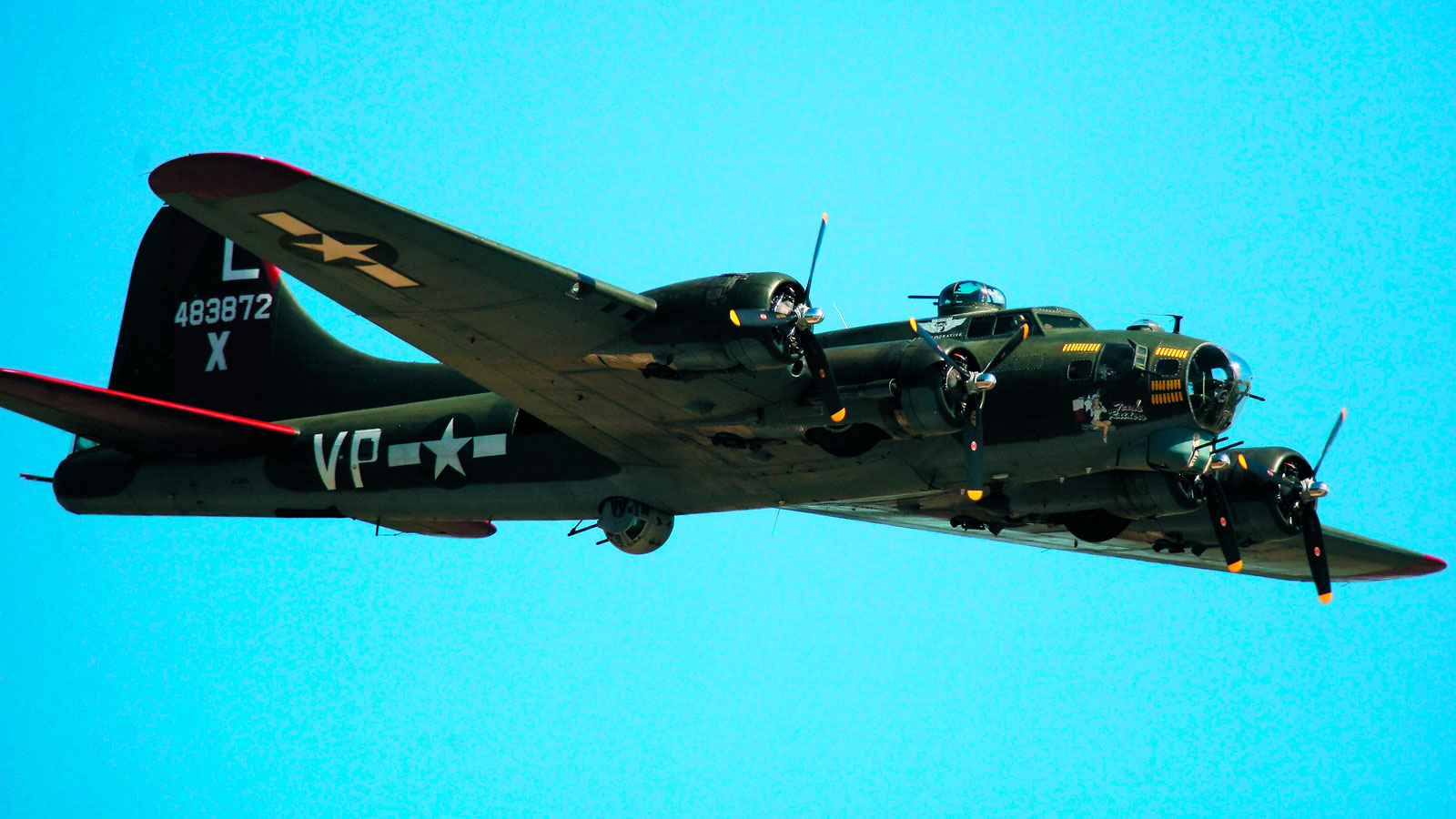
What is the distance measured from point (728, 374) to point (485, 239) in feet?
10.7

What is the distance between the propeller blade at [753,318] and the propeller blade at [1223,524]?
27.5ft

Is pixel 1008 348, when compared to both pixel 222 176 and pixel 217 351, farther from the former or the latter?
pixel 217 351

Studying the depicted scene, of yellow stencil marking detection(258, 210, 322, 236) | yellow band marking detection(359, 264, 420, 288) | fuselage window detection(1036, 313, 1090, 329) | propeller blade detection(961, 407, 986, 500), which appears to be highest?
fuselage window detection(1036, 313, 1090, 329)

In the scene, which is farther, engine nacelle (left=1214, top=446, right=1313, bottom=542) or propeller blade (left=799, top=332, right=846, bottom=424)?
engine nacelle (left=1214, top=446, right=1313, bottom=542)

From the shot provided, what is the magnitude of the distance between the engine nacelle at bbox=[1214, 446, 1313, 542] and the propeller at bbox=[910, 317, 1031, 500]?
556 centimetres

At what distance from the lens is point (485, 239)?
57.1ft

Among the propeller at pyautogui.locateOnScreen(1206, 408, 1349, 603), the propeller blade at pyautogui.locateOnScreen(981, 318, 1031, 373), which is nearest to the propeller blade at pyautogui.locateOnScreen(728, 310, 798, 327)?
the propeller blade at pyautogui.locateOnScreen(981, 318, 1031, 373)

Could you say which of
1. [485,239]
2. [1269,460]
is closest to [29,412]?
[485,239]

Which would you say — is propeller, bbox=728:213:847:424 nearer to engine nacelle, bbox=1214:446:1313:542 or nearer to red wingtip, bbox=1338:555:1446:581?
engine nacelle, bbox=1214:446:1313:542

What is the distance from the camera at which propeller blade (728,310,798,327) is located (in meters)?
17.5

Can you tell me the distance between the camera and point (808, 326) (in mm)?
17922

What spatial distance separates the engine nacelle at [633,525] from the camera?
21406 millimetres

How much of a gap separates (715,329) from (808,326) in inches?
44.6

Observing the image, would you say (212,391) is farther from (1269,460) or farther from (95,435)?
(1269,460)
